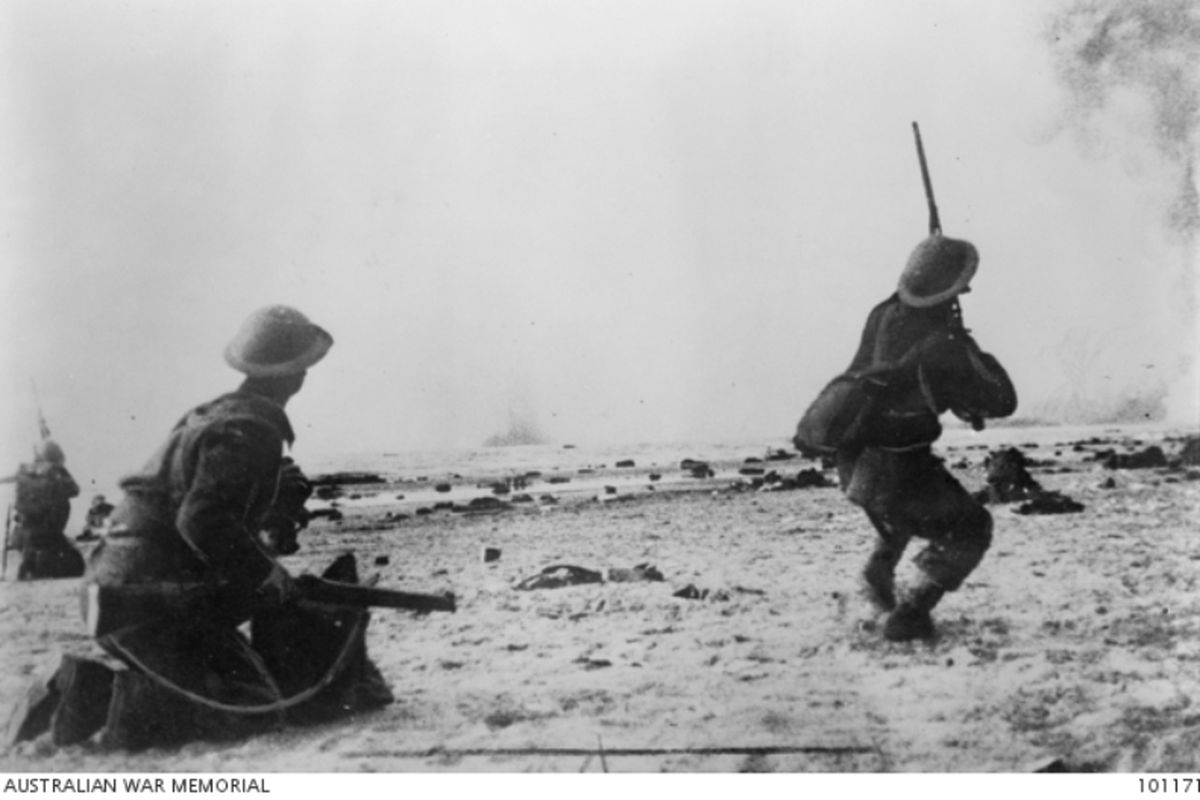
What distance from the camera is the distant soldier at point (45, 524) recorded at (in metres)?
4.78

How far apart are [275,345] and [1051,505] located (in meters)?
2.73

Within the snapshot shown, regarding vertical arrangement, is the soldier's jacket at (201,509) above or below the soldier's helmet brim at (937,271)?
below

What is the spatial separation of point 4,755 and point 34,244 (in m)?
1.78

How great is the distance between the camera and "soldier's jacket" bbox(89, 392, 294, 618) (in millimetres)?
4238

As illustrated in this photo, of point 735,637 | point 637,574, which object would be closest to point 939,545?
point 735,637

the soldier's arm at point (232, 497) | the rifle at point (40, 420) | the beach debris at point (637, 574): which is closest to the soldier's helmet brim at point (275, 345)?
the soldier's arm at point (232, 497)

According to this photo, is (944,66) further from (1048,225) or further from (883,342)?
(883,342)

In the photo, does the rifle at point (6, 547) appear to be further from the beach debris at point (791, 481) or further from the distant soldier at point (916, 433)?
the distant soldier at point (916, 433)

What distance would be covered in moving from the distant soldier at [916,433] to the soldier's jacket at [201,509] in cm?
190

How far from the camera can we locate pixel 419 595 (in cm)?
447

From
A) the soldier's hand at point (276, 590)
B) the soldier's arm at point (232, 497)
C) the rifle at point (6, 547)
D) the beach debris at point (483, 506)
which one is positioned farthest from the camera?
the beach debris at point (483, 506)

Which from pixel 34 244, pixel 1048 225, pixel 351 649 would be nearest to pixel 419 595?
pixel 351 649

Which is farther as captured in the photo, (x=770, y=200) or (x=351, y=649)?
(x=770, y=200)

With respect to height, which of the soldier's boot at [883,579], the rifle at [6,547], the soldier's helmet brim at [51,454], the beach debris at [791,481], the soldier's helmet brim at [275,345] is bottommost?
the soldier's boot at [883,579]
